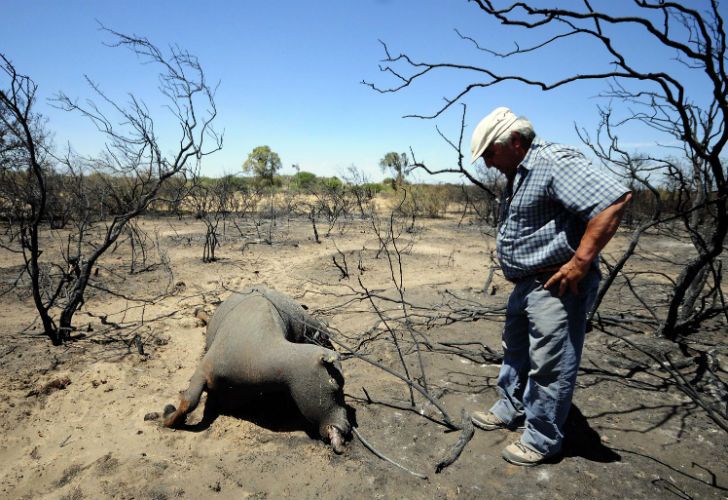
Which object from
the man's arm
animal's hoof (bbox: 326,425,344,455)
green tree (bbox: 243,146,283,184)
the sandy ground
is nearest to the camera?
the man's arm

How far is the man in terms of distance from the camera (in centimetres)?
189

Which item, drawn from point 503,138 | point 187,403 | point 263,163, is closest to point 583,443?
point 503,138

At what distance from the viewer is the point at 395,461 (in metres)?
2.42

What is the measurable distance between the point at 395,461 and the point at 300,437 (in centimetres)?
71

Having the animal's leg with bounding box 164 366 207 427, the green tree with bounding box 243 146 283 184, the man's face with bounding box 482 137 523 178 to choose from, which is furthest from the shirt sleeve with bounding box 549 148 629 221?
the green tree with bounding box 243 146 283 184

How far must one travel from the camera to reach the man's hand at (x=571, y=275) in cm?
190

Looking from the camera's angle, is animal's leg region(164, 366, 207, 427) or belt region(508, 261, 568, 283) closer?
belt region(508, 261, 568, 283)

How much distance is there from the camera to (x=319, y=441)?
2.68 metres

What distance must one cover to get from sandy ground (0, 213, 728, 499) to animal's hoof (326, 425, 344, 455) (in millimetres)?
43

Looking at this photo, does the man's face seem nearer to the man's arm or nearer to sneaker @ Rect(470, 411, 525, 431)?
the man's arm

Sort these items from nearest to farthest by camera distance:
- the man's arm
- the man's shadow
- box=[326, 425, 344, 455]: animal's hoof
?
the man's arm
the man's shadow
box=[326, 425, 344, 455]: animal's hoof

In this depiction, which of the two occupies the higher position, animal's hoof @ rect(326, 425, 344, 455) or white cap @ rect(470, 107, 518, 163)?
white cap @ rect(470, 107, 518, 163)

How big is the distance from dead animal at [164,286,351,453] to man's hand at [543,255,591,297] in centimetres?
142

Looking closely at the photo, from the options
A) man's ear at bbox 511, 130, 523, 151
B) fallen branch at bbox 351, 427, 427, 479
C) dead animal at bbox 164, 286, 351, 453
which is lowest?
fallen branch at bbox 351, 427, 427, 479
